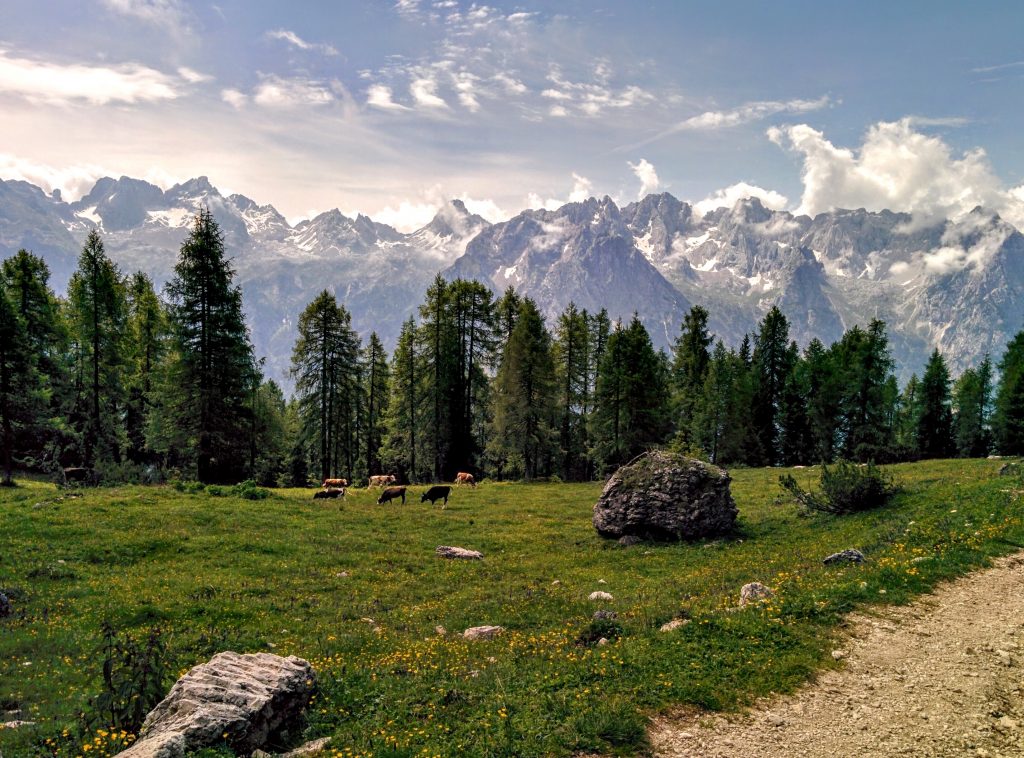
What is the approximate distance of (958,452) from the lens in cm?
8475

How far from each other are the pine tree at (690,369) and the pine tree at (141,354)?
56117 mm

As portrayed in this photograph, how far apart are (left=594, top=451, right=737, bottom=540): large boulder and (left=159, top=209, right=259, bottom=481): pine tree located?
1229 inches

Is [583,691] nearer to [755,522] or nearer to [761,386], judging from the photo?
[755,522]

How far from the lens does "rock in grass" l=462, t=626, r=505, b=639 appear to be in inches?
591

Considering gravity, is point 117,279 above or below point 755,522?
above

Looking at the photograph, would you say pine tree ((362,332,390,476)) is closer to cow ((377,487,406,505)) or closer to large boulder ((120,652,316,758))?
cow ((377,487,406,505))

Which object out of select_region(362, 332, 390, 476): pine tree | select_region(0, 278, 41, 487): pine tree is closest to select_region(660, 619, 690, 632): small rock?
select_region(0, 278, 41, 487): pine tree

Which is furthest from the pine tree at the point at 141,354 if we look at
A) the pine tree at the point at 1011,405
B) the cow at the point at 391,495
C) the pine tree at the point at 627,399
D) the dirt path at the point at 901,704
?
the pine tree at the point at 1011,405

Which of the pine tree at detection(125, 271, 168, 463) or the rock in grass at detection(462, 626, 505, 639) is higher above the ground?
the pine tree at detection(125, 271, 168, 463)

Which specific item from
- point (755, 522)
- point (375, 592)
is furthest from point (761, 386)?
point (375, 592)

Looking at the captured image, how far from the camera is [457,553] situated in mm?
24609

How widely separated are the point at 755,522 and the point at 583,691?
66.5 ft

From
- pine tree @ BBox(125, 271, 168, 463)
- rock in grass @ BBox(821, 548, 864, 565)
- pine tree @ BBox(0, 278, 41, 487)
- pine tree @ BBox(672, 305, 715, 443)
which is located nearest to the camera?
rock in grass @ BBox(821, 548, 864, 565)

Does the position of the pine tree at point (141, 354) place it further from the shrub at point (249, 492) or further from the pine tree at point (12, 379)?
the shrub at point (249, 492)
